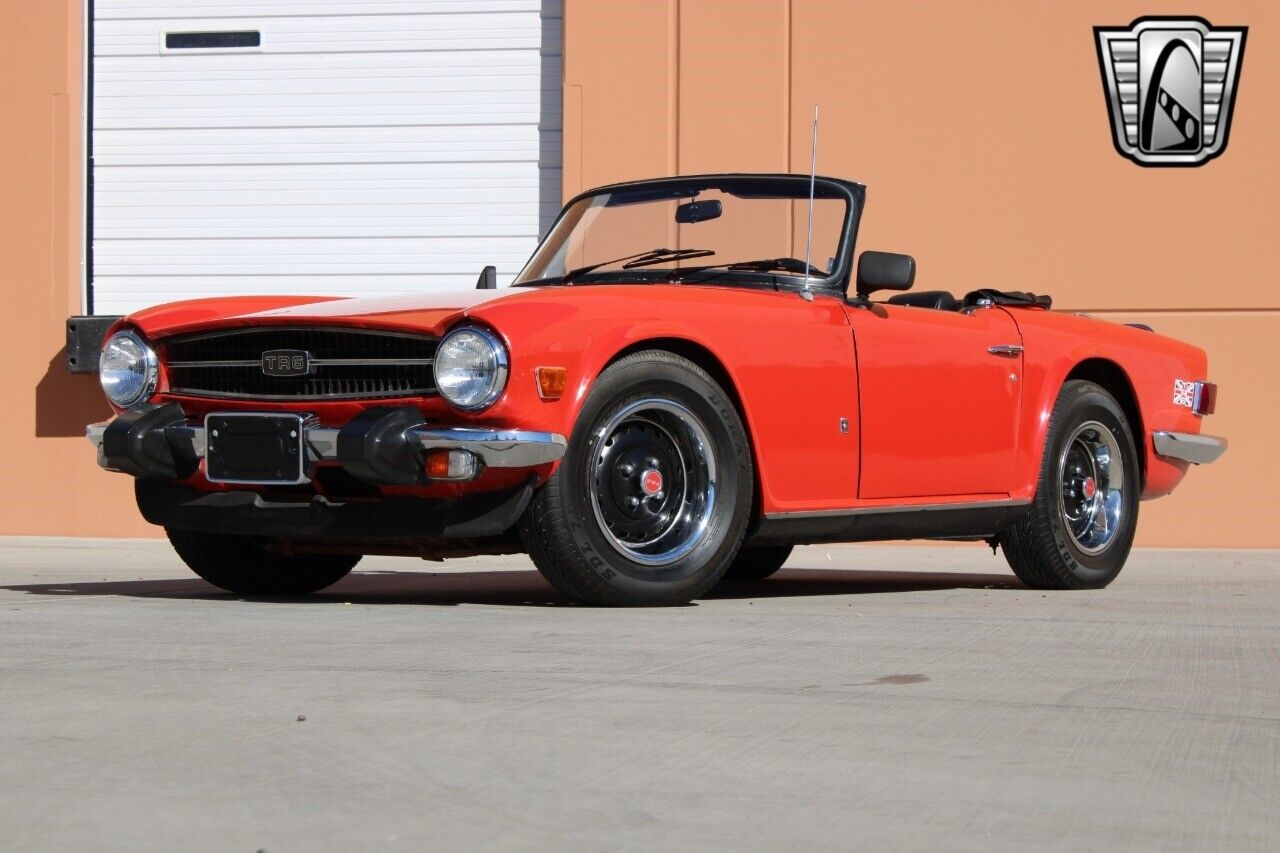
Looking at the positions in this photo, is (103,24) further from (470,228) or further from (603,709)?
(603,709)

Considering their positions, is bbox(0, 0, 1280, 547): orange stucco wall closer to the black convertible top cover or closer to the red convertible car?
the black convertible top cover

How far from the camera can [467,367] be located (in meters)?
5.40

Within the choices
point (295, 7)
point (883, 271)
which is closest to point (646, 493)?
point (883, 271)

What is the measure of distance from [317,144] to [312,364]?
744cm

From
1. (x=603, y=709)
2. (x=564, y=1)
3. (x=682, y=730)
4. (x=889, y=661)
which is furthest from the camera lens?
(x=564, y=1)

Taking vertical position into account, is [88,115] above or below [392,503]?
above

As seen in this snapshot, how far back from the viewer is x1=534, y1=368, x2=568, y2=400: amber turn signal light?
17.8 ft

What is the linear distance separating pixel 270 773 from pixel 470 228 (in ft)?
32.4

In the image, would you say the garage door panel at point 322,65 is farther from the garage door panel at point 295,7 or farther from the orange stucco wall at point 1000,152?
the orange stucco wall at point 1000,152

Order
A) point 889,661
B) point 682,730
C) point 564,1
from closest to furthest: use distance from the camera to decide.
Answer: point 682,730
point 889,661
point 564,1

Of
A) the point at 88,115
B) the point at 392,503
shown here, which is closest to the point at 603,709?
the point at 392,503

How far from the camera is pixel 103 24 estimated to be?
13133 mm

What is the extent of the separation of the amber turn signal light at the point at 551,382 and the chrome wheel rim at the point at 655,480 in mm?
214

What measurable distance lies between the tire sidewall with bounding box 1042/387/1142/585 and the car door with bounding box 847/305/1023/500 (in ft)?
0.93
